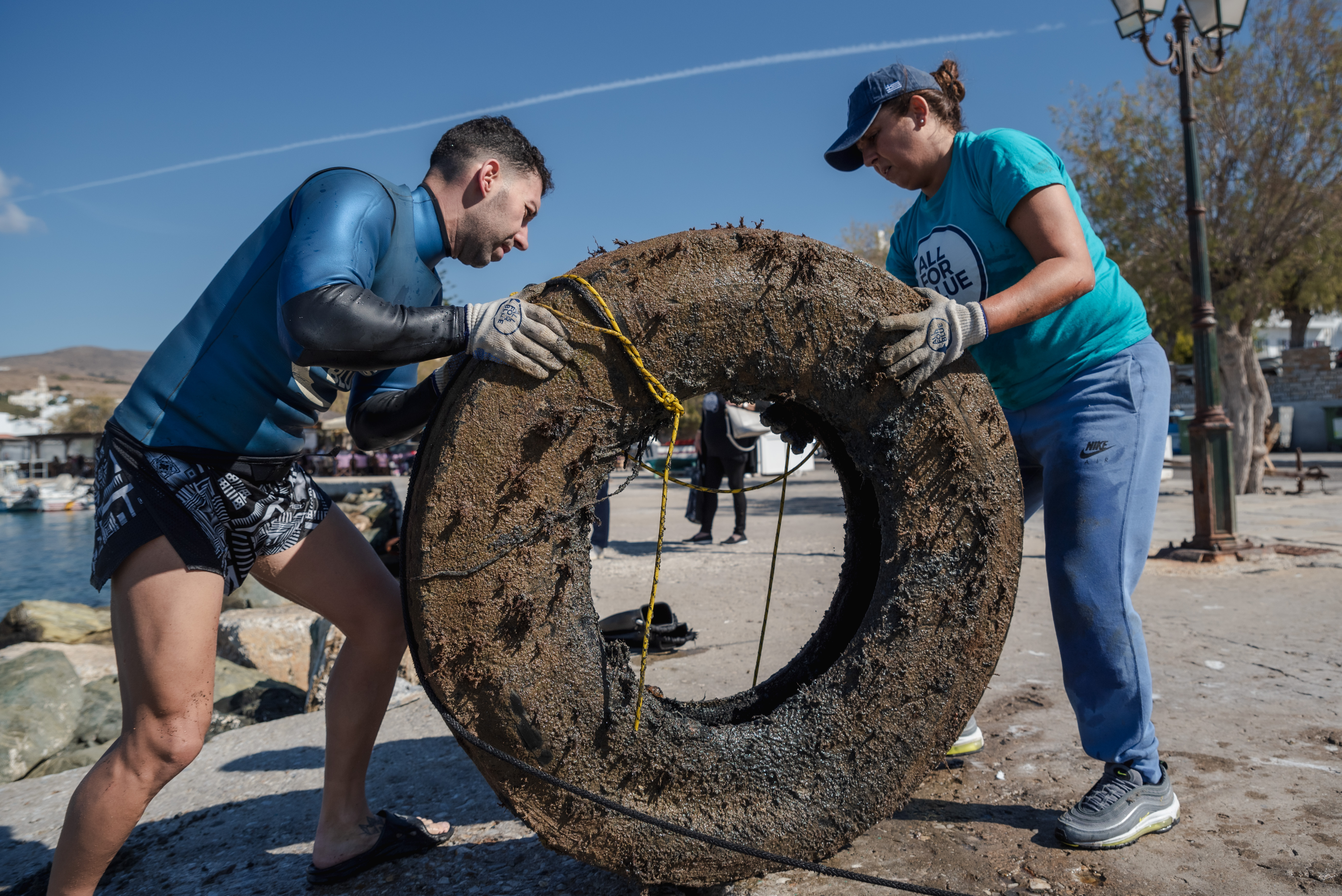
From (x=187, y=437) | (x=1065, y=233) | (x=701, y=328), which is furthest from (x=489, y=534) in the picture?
(x=1065, y=233)

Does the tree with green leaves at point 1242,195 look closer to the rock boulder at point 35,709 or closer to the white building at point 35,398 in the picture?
the rock boulder at point 35,709

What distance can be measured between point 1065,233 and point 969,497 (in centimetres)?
85

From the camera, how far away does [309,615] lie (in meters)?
6.71

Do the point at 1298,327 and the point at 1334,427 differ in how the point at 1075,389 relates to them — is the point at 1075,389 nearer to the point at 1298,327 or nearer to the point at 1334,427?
the point at 1334,427

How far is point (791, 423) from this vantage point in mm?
2570

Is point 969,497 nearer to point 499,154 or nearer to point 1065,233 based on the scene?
point 1065,233

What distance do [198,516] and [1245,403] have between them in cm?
1527

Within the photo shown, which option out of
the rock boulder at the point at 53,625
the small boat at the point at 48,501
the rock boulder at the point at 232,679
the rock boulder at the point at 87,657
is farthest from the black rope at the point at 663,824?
the small boat at the point at 48,501

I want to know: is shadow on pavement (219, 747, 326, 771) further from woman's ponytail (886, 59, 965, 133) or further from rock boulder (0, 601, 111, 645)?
rock boulder (0, 601, 111, 645)

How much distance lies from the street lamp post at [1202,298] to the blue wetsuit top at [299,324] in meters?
7.30

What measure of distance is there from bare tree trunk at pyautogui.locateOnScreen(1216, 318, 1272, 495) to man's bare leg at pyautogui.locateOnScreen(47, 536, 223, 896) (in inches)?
596

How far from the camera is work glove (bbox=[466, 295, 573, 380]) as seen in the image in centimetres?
189

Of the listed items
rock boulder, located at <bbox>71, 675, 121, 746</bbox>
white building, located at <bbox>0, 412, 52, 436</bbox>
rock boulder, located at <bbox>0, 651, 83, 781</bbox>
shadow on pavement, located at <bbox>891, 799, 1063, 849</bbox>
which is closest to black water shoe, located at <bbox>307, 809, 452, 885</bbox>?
shadow on pavement, located at <bbox>891, 799, 1063, 849</bbox>

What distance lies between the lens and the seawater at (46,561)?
535 inches
